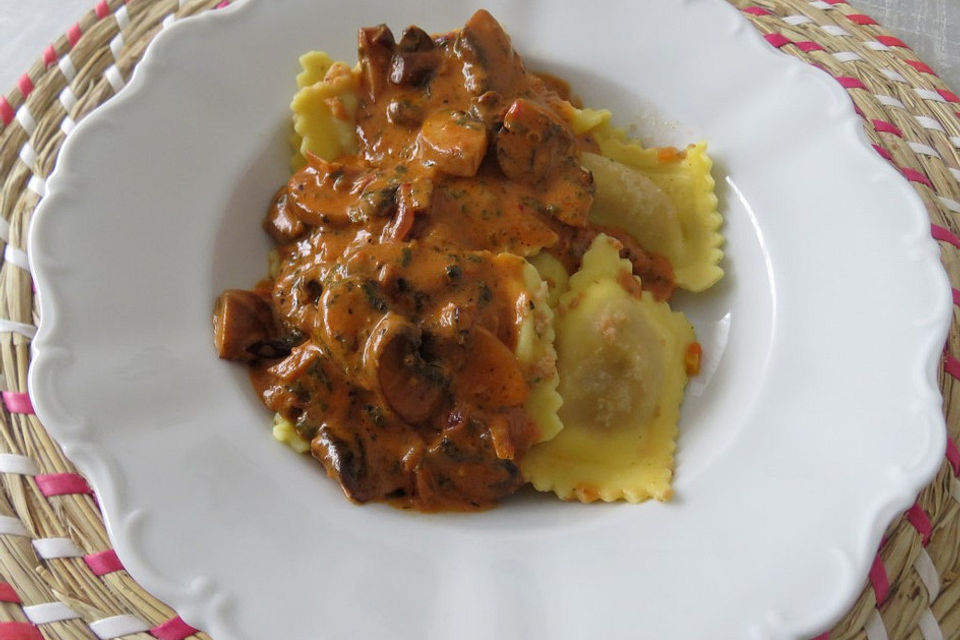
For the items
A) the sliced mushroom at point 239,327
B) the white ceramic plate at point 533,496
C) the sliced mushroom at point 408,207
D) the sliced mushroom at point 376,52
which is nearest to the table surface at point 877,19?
the white ceramic plate at point 533,496

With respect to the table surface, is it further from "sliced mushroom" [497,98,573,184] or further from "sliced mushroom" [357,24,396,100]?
"sliced mushroom" [497,98,573,184]

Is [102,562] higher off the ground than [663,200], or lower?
lower

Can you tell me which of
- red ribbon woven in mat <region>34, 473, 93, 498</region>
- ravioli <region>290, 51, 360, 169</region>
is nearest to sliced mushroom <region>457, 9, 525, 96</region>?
ravioli <region>290, 51, 360, 169</region>

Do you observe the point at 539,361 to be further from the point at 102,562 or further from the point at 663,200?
the point at 102,562

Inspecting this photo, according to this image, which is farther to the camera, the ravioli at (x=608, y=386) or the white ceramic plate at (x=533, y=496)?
the ravioli at (x=608, y=386)

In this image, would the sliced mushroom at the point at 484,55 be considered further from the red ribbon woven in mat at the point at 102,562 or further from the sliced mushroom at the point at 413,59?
the red ribbon woven in mat at the point at 102,562

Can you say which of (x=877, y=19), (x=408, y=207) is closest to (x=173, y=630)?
(x=408, y=207)
